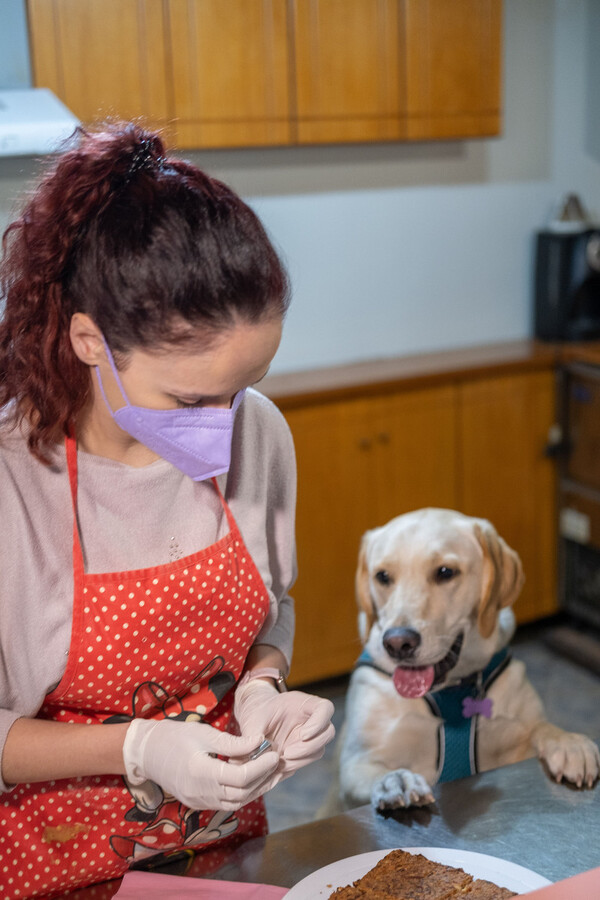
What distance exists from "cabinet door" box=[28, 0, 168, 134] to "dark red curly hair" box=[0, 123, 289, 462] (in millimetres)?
1489

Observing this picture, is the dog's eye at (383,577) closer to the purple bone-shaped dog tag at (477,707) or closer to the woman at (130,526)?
the purple bone-shaped dog tag at (477,707)

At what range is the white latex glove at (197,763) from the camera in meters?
0.98

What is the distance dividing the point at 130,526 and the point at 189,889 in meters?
0.40

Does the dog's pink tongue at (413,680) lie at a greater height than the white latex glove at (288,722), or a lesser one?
lesser

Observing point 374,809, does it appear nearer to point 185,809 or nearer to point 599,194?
point 185,809

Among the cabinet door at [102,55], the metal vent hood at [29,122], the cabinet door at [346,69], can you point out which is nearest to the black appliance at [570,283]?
the cabinet door at [346,69]

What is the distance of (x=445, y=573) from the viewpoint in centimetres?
166

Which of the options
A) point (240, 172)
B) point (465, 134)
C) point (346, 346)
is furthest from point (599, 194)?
point (240, 172)

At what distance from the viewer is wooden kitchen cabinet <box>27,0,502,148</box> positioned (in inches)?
98.7

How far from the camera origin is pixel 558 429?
338 centimetres

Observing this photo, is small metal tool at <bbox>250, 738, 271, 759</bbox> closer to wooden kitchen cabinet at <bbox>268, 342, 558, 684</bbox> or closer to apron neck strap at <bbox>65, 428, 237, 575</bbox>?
apron neck strap at <bbox>65, 428, 237, 575</bbox>

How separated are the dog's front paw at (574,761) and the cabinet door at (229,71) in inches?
78.4

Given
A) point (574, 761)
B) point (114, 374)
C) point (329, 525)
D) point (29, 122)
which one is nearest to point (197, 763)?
point (114, 374)

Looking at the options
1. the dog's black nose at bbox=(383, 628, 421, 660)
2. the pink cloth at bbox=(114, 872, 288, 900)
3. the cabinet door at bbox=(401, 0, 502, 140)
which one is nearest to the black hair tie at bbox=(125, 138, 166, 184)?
the pink cloth at bbox=(114, 872, 288, 900)
